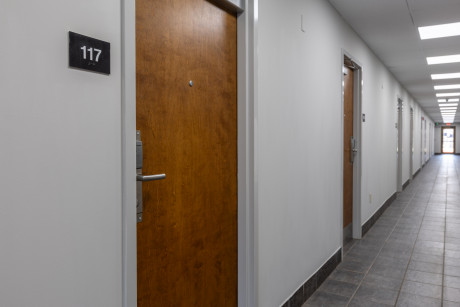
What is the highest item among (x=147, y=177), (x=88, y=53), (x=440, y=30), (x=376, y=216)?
(x=440, y=30)

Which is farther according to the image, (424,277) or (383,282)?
(424,277)

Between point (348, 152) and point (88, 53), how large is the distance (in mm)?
3837

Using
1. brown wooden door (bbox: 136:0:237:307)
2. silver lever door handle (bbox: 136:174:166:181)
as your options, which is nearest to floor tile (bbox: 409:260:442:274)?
brown wooden door (bbox: 136:0:237:307)

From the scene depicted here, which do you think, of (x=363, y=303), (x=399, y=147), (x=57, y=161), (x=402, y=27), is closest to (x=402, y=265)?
(x=363, y=303)

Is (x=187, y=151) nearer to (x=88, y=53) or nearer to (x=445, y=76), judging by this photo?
(x=88, y=53)

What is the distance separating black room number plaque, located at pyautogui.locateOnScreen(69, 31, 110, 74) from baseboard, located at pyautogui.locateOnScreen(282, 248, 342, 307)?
2.02m

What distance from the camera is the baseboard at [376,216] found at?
4.87 meters

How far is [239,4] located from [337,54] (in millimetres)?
1953

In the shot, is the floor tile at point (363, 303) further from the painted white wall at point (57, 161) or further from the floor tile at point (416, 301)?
the painted white wall at point (57, 161)

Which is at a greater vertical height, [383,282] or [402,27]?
[402,27]

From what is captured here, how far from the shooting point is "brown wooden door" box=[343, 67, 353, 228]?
4.32m

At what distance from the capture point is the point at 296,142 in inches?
106

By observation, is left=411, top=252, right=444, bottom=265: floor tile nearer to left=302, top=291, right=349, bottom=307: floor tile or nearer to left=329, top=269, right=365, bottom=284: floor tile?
left=329, top=269, right=365, bottom=284: floor tile

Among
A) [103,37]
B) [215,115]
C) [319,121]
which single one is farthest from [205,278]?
[319,121]
